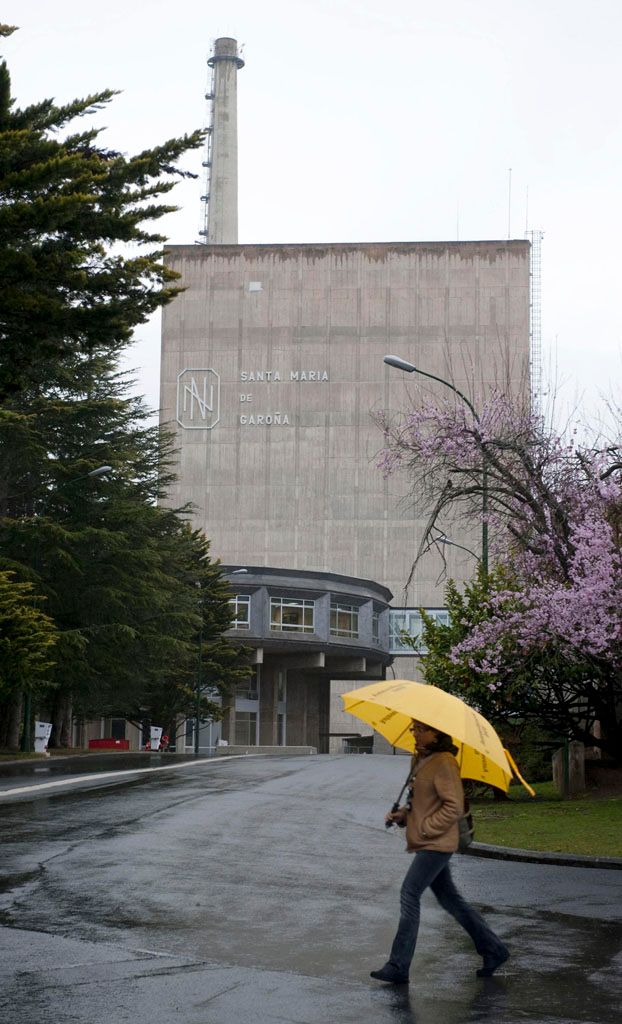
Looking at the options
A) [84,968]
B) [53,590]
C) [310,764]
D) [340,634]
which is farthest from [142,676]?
[84,968]

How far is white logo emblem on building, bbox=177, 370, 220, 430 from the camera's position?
101562 mm

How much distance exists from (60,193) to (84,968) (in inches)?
318

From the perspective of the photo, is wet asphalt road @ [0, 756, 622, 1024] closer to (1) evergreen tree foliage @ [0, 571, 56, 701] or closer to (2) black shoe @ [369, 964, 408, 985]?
(2) black shoe @ [369, 964, 408, 985]

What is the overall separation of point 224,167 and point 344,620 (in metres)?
48.4

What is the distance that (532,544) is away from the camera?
22.5 meters

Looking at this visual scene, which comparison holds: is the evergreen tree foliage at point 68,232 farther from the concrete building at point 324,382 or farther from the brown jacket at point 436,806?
the concrete building at point 324,382

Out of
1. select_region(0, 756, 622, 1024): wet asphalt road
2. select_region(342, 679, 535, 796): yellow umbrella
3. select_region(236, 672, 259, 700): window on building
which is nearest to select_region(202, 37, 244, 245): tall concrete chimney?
select_region(236, 672, 259, 700): window on building

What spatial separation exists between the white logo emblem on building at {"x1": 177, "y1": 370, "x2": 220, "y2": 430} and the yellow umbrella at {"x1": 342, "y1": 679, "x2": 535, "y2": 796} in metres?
93.4

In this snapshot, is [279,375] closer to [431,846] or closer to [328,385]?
Answer: [328,385]

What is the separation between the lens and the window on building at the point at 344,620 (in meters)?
86.3

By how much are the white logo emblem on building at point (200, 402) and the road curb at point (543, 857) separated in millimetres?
87003

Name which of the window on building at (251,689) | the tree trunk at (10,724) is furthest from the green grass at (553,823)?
the window on building at (251,689)

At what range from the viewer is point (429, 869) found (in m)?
7.95

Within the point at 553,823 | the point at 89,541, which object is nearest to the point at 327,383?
the point at 89,541
